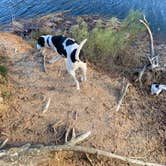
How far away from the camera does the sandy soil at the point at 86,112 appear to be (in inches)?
371

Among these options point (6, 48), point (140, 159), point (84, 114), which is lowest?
point (140, 159)

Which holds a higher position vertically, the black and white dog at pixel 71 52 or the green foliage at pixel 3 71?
the black and white dog at pixel 71 52

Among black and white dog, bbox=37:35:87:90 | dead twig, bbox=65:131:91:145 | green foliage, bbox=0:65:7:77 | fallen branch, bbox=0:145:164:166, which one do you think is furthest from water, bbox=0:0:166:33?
fallen branch, bbox=0:145:164:166

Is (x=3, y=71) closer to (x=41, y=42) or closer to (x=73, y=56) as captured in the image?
(x=41, y=42)

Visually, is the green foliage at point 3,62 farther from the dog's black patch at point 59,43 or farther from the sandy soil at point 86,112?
the dog's black patch at point 59,43

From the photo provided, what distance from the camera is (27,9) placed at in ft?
66.3

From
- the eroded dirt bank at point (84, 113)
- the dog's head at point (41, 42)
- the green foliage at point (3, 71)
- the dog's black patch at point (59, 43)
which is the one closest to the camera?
the eroded dirt bank at point (84, 113)

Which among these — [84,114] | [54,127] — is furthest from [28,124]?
[84,114]

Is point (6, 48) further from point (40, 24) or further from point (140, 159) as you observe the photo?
point (40, 24)

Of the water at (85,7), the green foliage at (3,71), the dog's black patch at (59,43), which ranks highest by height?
the dog's black patch at (59,43)

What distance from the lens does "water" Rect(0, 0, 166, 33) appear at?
18.9 meters

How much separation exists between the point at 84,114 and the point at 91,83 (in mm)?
1091

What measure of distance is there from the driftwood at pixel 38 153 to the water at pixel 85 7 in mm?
10187

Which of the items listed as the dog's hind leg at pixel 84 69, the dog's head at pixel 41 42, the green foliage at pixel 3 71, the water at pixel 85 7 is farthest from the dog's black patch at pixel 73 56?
the water at pixel 85 7
